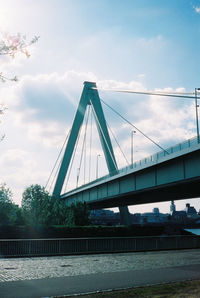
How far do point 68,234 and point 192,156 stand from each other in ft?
55.7

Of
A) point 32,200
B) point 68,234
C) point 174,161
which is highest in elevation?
point 174,161

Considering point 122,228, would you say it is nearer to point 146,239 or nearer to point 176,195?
point 176,195

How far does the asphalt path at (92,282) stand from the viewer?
9.55 metres

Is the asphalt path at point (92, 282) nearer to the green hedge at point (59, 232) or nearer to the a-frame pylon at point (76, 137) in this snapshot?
the green hedge at point (59, 232)

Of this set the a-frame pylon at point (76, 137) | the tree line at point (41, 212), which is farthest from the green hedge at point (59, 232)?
the a-frame pylon at point (76, 137)

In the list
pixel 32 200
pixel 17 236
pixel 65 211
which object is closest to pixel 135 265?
pixel 17 236

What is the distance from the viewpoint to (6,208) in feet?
132

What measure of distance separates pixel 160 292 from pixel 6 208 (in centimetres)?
3427

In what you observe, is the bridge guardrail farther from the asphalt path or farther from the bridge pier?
the bridge pier

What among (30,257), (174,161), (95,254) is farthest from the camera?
(174,161)

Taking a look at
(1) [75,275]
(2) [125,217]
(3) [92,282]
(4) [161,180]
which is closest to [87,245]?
(1) [75,275]

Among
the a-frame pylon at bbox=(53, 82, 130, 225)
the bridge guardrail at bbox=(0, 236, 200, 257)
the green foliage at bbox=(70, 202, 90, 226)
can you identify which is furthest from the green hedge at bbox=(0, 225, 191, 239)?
the bridge guardrail at bbox=(0, 236, 200, 257)

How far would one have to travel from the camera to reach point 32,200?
150 feet

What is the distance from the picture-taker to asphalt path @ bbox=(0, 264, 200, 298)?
31.3ft
